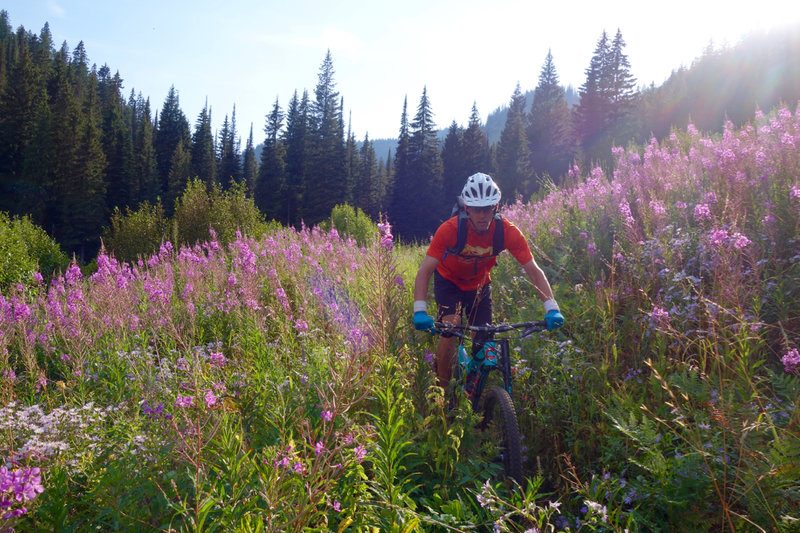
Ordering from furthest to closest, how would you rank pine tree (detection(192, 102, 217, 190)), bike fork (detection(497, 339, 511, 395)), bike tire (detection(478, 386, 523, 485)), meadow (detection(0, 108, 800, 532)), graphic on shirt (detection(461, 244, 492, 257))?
pine tree (detection(192, 102, 217, 190))
graphic on shirt (detection(461, 244, 492, 257))
bike fork (detection(497, 339, 511, 395))
bike tire (detection(478, 386, 523, 485))
meadow (detection(0, 108, 800, 532))

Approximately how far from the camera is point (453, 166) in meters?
53.1

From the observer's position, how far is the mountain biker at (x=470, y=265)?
3.83 meters

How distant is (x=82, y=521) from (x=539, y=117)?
63461 millimetres

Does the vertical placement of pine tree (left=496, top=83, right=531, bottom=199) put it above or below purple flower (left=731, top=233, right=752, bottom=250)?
above

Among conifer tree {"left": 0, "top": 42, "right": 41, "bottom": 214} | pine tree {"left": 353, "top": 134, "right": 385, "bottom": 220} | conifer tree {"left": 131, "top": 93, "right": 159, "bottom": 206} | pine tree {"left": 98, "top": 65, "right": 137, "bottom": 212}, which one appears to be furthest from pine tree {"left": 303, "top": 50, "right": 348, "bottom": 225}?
conifer tree {"left": 0, "top": 42, "right": 41, "bottom": 214}

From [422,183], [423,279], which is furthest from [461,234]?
[422,183]

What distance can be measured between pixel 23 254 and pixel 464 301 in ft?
73.0

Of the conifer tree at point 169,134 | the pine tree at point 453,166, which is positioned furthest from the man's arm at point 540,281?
the conifer tree at point 169,134

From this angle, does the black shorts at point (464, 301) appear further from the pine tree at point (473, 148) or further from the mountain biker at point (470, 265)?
the pine tree at point (473, 148)

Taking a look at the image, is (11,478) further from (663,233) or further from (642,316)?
(663,233)

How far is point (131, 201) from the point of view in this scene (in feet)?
193

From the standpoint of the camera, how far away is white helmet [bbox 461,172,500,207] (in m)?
3.83

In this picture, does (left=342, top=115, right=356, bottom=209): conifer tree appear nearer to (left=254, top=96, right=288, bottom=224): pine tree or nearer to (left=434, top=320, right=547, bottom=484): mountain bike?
(left=254, top=96, right=288, bottom=224): pine tree

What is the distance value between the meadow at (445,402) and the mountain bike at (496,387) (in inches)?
7.5
